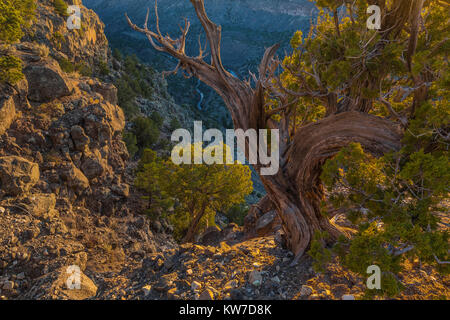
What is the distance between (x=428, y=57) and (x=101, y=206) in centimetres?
1463

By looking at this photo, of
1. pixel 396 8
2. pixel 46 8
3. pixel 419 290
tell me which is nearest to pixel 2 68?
pixel 396 8

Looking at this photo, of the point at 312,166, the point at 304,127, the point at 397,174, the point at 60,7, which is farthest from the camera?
the point at 60,7

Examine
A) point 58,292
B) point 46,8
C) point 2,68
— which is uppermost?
point 46,8

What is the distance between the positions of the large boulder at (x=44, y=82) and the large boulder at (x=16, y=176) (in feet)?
15.2

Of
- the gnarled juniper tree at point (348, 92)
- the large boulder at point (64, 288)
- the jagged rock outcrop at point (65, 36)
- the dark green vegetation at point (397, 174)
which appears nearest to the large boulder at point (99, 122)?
the gnarled juniper tree at point (348, 92)

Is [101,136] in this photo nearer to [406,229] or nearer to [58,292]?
[58,292]

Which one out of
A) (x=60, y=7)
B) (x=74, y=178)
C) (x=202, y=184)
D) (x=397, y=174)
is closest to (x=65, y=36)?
(x=60, y=7)

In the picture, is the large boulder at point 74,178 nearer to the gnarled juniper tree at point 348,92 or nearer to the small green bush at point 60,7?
the gnarled juniper tree at point 348,92

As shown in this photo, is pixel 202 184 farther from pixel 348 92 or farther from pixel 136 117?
pixel 136 117

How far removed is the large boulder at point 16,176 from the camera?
859cm

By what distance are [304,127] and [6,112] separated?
40.6 feet

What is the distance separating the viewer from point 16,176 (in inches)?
351

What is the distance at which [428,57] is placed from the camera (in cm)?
329

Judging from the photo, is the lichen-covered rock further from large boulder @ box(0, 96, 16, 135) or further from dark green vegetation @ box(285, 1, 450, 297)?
dark green vegetation @ box(285, 1, 450, 297)
